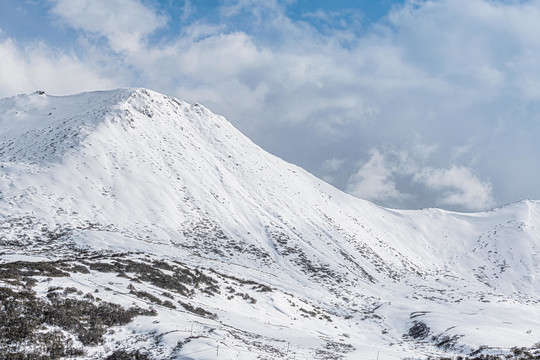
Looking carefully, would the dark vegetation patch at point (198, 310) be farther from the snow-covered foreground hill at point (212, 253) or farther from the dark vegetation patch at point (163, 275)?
the dark vegetation patch at point (163, 275)

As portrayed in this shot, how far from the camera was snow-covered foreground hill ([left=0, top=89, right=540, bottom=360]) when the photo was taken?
18578mm

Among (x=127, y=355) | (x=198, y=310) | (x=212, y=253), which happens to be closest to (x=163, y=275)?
(x=198, y=310)

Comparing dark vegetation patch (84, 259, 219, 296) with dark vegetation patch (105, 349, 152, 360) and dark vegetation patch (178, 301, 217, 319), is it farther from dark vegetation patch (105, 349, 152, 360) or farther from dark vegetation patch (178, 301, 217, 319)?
dark vegetation patch (105, 349, 152, 360)

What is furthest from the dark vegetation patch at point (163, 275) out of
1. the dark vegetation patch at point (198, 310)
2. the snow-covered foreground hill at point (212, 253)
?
the dark vegetation patch at point (198, 310)

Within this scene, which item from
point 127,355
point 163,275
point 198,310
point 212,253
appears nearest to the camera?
point 127,355

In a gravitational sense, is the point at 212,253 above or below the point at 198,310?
above

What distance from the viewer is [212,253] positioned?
193 ft

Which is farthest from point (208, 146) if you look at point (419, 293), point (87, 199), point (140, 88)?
point (419, 293)

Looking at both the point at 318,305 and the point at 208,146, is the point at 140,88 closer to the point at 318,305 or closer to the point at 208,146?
the point at 208,146

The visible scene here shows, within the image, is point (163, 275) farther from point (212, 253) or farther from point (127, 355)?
point (212, 253)

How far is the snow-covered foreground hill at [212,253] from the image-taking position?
1858 centimetres

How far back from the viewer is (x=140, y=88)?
361 feet

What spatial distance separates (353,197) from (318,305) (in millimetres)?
87917

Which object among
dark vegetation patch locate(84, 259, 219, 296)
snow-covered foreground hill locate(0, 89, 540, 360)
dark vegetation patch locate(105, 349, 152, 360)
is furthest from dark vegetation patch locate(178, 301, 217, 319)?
dark vegetation patch locate(105, 349, 152, 360)
